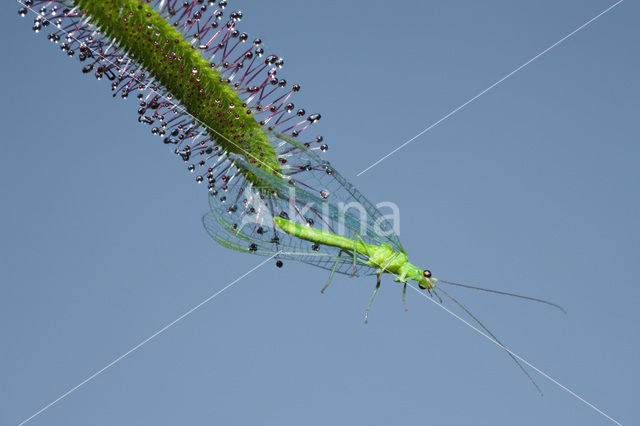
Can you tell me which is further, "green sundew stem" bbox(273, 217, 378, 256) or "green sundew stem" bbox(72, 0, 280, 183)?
"green sundew stem" bbox(273, 217, 378, 256)

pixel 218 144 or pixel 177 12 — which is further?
pixel 218 144

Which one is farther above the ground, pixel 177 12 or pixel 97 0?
pixel 177 12

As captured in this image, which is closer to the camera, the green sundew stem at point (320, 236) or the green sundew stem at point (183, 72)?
the green sundew stem at point (183, 72)

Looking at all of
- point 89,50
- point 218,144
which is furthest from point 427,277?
point 89,50

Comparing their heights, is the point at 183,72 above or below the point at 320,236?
above

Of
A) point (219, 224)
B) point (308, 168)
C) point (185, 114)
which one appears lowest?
point (219, 224)

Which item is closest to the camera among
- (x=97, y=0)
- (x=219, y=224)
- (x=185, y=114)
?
(x=97, y=0)

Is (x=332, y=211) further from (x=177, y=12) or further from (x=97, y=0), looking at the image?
(x=97, y=0)

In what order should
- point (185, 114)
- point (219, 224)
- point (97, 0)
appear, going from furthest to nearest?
point (219, 224) → point (185, 114) → point (97, 0)
